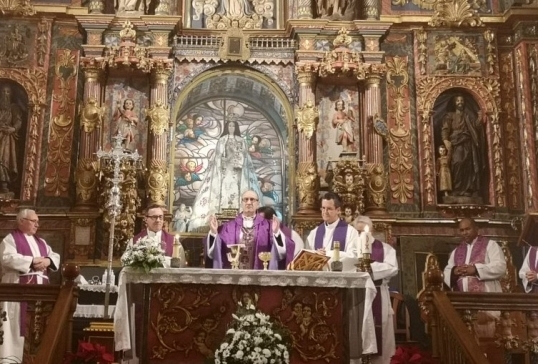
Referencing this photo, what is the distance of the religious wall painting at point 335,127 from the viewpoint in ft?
44.8

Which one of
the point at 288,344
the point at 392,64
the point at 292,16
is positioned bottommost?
the point at 288,344

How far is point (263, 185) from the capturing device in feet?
47.9

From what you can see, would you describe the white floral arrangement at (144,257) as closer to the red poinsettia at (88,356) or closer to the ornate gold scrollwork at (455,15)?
the red poinsettia at (88,356)

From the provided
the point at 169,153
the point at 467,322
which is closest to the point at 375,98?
the point at 169,153

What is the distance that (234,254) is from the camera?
8.57 m

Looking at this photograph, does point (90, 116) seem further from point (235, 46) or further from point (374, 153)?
point (374, 153)

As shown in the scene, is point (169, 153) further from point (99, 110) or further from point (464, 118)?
point (464, 118)

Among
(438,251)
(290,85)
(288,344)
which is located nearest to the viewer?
(288,344)

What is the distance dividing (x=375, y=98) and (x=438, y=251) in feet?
9.70

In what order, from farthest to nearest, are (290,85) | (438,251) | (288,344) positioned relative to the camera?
1. (290,85)
2. (438,251)
3. (288,344)

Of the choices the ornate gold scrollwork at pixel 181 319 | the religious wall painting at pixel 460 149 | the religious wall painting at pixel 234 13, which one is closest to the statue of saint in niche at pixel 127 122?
the religious wall painting at pixel 234 13

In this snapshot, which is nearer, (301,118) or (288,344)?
A: (288,344)

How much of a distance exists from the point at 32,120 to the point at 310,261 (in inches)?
300

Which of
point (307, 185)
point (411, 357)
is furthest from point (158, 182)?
point (411, 357)
